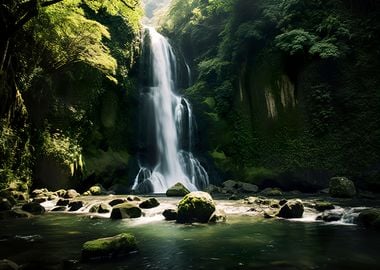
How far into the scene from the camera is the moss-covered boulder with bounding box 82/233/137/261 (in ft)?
23.0

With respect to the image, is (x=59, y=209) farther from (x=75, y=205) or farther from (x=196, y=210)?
(x=196, y=210)

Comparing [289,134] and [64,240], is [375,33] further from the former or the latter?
[64,240]

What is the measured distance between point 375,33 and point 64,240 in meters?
21.1

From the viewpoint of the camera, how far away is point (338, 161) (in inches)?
837

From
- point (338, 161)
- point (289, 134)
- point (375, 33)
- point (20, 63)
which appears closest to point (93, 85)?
point (20, 63)

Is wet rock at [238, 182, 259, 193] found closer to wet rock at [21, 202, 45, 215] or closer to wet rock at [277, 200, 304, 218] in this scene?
wet rock at [277, 200, 304, 218]

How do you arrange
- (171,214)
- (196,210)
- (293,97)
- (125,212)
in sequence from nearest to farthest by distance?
(196,210) → (171,214) → (125,212) → (293,97)

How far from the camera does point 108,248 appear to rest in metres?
7.19

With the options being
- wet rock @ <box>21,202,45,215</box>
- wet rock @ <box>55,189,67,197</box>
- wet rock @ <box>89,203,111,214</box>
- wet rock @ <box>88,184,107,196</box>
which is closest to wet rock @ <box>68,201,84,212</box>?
wet rock @ <box>89,203,111,214</box>

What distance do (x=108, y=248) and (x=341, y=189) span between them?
13908mm

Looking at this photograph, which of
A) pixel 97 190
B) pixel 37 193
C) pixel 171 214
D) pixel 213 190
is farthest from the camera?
pixel 213 190

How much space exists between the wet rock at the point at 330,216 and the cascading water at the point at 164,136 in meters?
12.3

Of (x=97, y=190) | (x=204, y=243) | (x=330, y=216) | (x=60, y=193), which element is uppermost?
(x=97, y=190)

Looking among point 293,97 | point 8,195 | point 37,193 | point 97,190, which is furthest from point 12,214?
point 293,97
